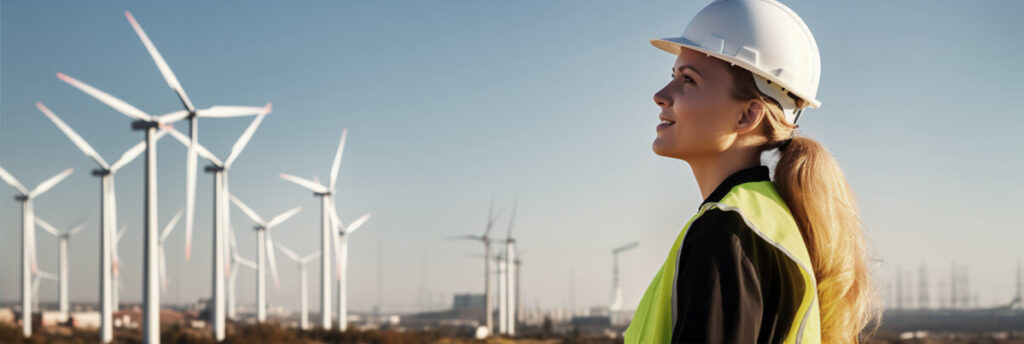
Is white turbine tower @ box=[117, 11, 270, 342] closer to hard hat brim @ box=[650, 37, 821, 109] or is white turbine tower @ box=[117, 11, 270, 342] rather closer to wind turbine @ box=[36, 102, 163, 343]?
wind turbine @ box=[36, 102, 163, 343]

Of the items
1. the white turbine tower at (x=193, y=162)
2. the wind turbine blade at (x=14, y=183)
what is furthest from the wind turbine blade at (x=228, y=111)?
the wind turbine blade at (x=14, y=183)

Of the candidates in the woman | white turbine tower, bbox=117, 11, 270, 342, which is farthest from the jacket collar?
white turbine tower, bbox=117, 11, 270, 342

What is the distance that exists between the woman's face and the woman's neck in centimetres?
3

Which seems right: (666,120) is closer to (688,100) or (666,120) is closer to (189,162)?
(688,100)

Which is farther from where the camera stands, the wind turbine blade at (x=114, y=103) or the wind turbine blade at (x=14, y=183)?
the wind turbine blade at (x=14, y=183)

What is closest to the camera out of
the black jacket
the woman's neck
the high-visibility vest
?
the black jacket

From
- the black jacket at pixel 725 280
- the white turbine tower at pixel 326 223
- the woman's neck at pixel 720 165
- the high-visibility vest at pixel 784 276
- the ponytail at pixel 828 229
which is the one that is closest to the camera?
the black jacket at pixel 725 280

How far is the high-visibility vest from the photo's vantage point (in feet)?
7.78

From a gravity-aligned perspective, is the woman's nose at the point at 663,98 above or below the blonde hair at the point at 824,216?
above

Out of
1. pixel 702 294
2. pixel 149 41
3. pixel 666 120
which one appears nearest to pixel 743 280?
pixel 702 294

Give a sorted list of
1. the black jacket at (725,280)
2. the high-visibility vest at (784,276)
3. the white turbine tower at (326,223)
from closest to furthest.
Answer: the black jacket at (725,280)
the high-visibility vest at (784,276)
the white turbine tower at (326,223)

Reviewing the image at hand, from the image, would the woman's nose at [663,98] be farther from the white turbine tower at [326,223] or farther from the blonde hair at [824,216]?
the white turbine tower at [326,223]

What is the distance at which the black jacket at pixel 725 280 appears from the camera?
2.18m

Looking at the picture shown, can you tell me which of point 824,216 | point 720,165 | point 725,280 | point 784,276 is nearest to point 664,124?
point 720,165
